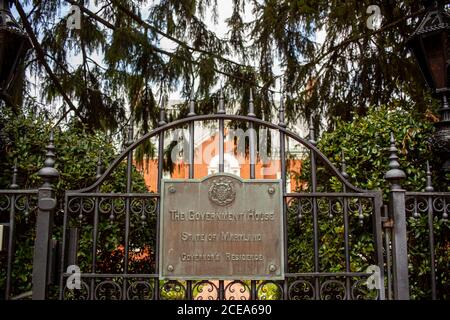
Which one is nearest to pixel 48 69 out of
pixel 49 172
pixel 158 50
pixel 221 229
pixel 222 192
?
pixel 158 50

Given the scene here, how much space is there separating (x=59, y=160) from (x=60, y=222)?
2.09 feet

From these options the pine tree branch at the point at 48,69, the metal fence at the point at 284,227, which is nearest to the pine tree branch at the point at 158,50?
the pine tree branch at the point at 48,69

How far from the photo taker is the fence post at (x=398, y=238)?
3594 millimetres

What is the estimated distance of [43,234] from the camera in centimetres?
357

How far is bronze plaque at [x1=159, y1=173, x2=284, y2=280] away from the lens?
372 centimetres

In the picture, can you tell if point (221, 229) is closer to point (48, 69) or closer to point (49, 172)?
point (49, 172)

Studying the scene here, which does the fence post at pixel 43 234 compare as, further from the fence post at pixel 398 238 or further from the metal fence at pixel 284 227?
the fence post at pixel 398 238

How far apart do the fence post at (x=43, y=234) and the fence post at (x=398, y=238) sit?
2692 mm

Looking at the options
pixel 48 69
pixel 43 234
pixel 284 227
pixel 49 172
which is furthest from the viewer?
pixel 48 69

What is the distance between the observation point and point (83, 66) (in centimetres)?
722

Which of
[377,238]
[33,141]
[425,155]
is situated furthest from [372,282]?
[33,141]

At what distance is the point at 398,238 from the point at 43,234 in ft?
9.08
